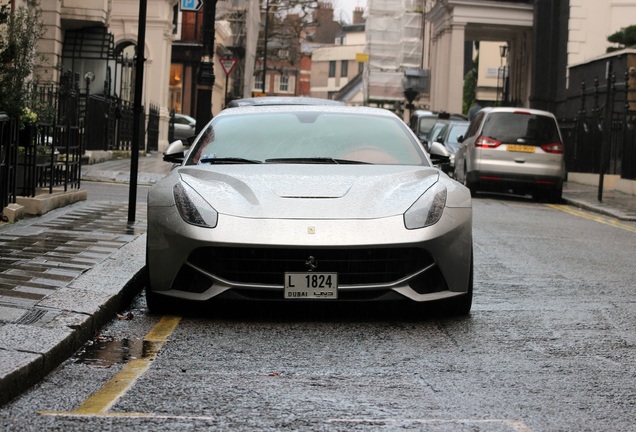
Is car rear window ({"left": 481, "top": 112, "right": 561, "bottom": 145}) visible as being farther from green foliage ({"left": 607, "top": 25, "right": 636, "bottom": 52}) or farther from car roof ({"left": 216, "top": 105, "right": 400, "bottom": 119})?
car roof ({"left": 216, "top": 105, "right": 400, "bottom": 119})

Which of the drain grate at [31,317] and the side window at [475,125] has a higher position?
the side window at [475,125]

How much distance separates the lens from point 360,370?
596 centimetres

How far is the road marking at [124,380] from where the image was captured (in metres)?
4.96

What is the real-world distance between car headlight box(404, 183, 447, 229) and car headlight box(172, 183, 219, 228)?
3.88 ft

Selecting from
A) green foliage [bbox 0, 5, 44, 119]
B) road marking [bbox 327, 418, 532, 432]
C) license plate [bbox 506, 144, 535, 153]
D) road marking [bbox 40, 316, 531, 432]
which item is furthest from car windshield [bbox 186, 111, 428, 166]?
license plate [bbox 506, 144, 535, 153]

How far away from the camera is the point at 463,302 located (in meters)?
7.67

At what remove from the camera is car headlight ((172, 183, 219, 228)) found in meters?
7.29

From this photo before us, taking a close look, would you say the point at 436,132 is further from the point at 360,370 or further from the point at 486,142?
the point at 360,370

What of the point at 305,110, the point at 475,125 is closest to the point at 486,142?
the point at 475,125

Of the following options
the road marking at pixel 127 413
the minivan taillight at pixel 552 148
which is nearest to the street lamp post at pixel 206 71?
the minivan taillight at pixel 552 148

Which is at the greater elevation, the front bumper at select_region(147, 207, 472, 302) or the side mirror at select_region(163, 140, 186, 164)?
the side mirror at select_region(163, 140, 186, 164)

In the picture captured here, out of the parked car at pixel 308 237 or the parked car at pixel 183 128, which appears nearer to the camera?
the parked car at pixel 308 237

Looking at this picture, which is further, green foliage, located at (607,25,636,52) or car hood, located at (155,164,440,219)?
green foliage, located at (607,25,636,52)

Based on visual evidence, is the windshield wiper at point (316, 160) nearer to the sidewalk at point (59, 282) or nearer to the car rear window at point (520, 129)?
the sidewalk at point (59, 282)
